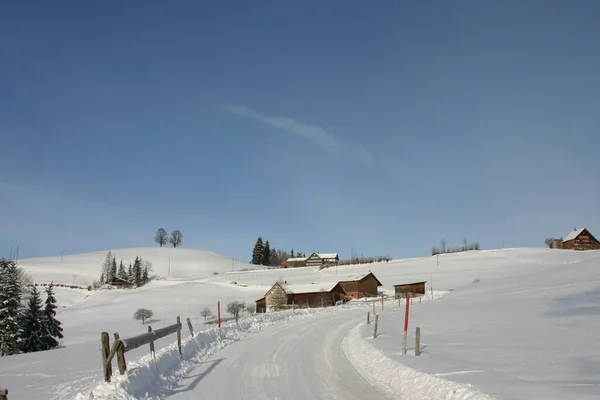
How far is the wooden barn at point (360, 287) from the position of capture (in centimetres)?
9681

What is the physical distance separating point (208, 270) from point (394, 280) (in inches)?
3836

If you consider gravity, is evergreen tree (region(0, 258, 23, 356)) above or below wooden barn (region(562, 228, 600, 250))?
below

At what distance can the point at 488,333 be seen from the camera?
2192 centimetres

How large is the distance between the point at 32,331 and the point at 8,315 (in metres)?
6.83

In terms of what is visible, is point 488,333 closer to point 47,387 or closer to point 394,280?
point 47,387

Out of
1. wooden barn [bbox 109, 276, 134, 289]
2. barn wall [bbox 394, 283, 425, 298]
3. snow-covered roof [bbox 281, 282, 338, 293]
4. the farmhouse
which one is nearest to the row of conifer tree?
the farmhouse

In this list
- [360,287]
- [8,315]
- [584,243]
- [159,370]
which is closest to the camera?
[159,370]

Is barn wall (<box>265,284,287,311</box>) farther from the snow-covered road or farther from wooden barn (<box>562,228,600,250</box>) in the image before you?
wooden barn (<box>562,228,600,250</box>)

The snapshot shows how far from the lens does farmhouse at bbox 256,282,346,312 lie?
8944cm

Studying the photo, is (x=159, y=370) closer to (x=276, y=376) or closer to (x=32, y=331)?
(x=276, y=376)

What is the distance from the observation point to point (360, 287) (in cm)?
9744

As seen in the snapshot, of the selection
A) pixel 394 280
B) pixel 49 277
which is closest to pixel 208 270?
pixel 49 277

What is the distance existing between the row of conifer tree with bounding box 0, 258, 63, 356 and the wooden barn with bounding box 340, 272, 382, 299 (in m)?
54.8

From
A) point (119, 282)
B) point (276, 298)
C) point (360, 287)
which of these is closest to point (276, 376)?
point (276, 298)
